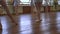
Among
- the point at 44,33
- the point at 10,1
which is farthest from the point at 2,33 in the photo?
the point at 10,1

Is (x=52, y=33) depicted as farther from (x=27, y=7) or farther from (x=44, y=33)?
(x=27, y=7)

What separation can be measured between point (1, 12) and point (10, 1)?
87cm

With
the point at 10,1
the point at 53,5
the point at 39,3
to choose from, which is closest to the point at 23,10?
the point at 10,1

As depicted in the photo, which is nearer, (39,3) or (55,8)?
(39,3)

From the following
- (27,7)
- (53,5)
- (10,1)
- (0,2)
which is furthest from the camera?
(53,5)

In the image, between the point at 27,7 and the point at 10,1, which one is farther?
the point at 27,7

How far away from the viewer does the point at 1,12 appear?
6.05 meters

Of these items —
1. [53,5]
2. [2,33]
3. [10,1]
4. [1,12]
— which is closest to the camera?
[2,33]

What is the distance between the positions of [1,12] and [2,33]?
157 inches

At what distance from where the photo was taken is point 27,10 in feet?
24.0

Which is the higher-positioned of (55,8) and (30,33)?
(30,33)

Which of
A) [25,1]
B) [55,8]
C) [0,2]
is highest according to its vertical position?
[0,2]

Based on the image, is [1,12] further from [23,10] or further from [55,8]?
[55,8]

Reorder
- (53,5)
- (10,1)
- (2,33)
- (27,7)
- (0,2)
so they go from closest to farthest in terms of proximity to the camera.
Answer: (2,33), (0,2), (10,1), (27,7), (53,5)
